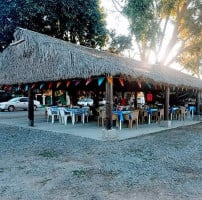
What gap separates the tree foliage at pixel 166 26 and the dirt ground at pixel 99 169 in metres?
12.1

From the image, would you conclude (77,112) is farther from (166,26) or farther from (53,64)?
(166,26)

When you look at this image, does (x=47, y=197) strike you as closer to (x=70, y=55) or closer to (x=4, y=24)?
(x=70, y=55)

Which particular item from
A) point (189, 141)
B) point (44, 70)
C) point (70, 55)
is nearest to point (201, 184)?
point (189, 141)

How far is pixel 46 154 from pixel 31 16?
16.2 m

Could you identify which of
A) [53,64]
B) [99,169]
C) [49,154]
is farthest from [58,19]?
[99,169]

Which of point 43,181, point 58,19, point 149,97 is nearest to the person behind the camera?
point 43,181

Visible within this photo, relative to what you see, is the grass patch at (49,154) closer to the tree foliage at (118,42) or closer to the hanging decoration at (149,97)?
the hanging decoration at (149,97)

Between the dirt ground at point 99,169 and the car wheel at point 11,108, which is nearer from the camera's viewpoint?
the dirt ground at point 99,169

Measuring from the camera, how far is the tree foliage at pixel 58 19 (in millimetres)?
21219

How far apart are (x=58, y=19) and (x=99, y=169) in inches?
743

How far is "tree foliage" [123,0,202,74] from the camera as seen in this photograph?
2020 cm

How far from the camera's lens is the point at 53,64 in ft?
42.8

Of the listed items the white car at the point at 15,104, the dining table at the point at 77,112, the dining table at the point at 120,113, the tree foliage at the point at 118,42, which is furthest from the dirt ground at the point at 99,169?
the tree foliage at the point at 118,42

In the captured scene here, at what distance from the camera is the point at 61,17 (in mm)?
23094
